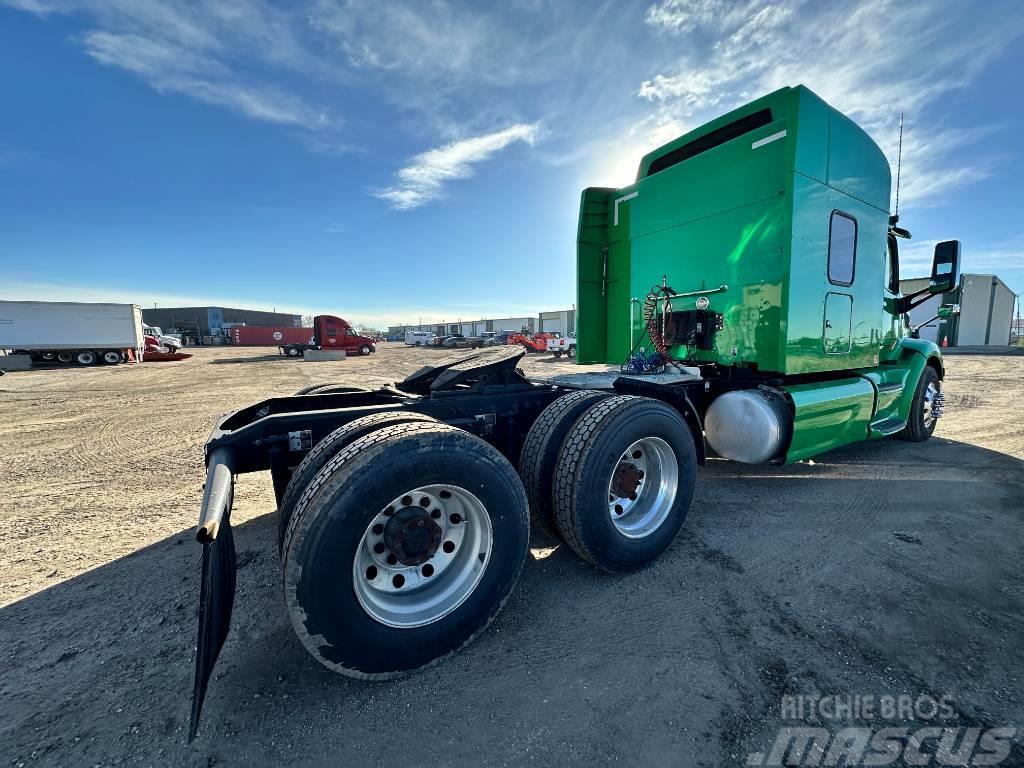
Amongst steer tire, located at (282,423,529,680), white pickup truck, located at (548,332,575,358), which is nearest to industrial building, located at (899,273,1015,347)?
white pickup truck, located at (548,332,575,358)

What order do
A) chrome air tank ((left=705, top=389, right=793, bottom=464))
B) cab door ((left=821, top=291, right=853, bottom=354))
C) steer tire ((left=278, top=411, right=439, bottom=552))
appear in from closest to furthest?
steer tire ((left=278, top=411, right=439, bottom=552)) < chrome air tank ((left=705, top=389, right=793, bottom=464)) < cab door ((left=821, top=291, right=853, bottom=354))

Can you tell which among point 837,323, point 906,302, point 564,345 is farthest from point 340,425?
point 564,345

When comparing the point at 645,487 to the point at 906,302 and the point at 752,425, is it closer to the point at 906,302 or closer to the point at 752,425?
the point at 752,425

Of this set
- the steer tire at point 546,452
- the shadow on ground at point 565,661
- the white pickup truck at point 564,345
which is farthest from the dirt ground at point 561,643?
the white pickup truck at point 564,345

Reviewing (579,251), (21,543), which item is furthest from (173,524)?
(579,251)

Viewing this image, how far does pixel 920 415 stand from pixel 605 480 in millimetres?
5986

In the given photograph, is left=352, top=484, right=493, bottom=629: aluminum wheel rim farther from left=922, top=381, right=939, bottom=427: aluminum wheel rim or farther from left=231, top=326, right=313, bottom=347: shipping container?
left=231, top=326, right=313, bottom=347: shipping container

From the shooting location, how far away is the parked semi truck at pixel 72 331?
21703mm

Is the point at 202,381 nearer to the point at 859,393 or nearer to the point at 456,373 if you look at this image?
the point at 456,373

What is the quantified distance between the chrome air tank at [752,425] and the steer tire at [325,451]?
3113mm

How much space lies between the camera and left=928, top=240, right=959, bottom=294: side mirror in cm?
523

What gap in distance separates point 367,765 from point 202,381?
16.3 meters

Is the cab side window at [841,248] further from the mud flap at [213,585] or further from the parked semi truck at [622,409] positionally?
the mud flap at [213,585]

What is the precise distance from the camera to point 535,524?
3180 millimetres
